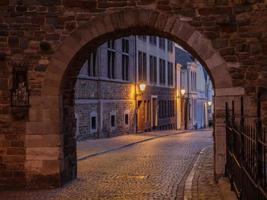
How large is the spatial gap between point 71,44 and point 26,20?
1119mm

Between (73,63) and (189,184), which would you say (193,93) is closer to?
(73,63)

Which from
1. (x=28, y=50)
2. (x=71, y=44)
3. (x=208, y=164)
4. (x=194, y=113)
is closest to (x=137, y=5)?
(x=71, y=44)

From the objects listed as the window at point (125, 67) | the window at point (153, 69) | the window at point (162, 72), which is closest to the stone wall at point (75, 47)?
the window at point (125, 67)

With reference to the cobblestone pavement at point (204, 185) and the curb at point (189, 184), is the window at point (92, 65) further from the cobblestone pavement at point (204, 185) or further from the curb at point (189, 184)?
the cobblestone pavement at point (204, 185)

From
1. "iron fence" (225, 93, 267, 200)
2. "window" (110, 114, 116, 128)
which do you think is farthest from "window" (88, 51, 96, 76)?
"iron fence" (225, 93, 267, 200)

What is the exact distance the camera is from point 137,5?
43.0ft

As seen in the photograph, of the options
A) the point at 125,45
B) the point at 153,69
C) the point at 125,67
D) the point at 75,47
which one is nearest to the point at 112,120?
the point at 125,67

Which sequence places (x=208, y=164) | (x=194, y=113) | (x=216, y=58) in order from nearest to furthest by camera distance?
(x=216, y=58) < (x=208, y=164) < (x=194, y=113)

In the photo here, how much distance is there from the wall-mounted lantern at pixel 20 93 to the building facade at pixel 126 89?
712 centimetres

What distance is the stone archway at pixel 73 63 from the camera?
42.4ft

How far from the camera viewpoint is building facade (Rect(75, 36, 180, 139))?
95.2ft

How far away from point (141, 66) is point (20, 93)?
91.8 feet

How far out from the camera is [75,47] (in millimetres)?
13188

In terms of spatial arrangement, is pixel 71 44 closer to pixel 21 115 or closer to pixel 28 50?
pixel 28 50
